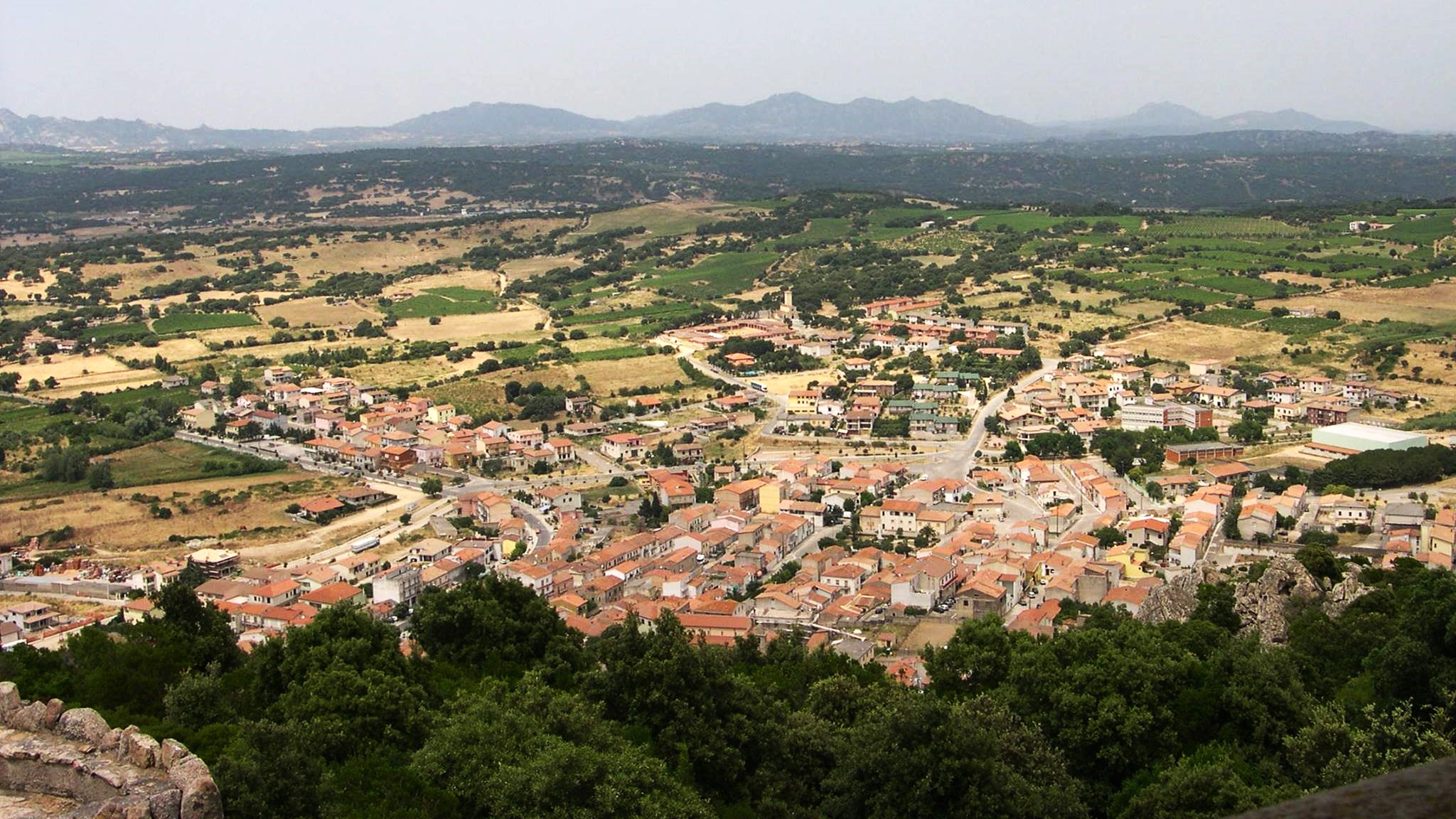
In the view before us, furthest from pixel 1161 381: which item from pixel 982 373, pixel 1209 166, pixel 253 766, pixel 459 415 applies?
pixel 1209 166

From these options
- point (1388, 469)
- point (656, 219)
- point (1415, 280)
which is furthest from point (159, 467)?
point (656, 219)

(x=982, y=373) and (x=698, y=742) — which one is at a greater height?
(x=698, y=742)

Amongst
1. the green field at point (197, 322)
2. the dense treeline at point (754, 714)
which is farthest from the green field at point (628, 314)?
the dense treeline at point (754, 714)

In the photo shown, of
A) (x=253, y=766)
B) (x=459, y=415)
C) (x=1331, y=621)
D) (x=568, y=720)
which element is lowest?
(x=459, y=415)

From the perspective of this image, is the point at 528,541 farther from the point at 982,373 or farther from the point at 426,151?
the point at 426,151

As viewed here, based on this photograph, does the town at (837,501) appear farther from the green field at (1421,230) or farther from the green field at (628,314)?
the green field at (1421,230)

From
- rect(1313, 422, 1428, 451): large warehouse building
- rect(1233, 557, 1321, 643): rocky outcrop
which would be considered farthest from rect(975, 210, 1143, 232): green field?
rect(1233, 557, 1321, 643): rocky outcrop
